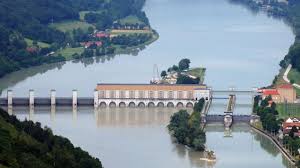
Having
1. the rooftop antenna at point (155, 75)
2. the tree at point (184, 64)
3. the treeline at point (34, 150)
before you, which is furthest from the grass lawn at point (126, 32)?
the treeline at point (34, 150)

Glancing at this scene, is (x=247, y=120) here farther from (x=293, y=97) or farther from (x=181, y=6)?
(x=181, y=6)

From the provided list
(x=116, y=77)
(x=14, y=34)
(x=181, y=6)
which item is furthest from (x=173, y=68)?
(x=181, y=6)

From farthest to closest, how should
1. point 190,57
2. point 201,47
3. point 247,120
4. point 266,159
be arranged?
point 201,47
point 190,57
point 247,120
point 266,159

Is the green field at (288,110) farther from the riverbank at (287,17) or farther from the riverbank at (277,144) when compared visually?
the riverbank at (287,17)

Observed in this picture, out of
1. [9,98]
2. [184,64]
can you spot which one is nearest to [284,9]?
[184,64]

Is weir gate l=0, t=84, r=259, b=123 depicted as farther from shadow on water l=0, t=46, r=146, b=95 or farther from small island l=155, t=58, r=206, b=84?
shadow on water l=0, t=46, r=146, b=95

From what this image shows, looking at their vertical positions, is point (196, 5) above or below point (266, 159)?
above

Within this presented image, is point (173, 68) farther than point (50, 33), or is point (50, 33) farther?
point (50, 33)
